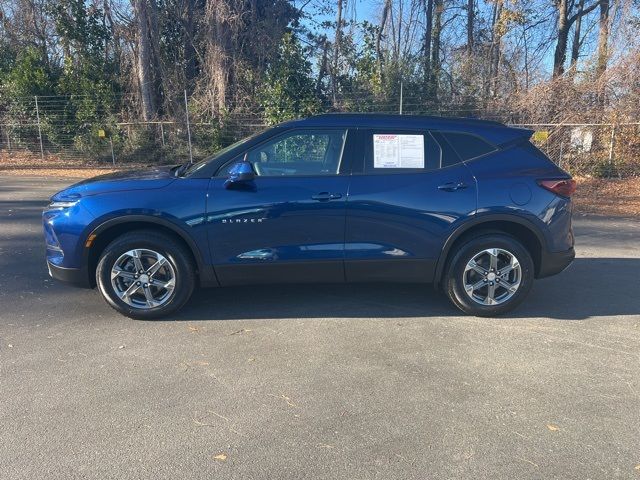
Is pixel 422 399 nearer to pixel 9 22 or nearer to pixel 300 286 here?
pixel 300 286

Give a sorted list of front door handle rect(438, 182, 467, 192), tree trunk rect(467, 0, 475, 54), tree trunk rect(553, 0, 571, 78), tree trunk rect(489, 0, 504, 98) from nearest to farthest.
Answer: front door handle rect(438, 182, 467, 192) < tree trunk rect(489, 0, 504, 98) < tree trunk rect(553, 0, 571, 78) < tree trunk rect(467, 0, 475, 54)

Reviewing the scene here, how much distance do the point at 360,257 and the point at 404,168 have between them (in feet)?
2.93

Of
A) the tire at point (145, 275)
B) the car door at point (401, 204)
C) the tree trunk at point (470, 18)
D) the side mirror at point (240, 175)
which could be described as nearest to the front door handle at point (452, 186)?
the car door at point (401, 204)

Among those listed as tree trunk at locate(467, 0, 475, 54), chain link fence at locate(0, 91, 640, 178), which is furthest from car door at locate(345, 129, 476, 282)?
tree trunk at locate(467, 0, 475, 54)

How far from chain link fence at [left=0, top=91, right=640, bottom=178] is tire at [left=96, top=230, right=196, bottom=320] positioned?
12.2 m

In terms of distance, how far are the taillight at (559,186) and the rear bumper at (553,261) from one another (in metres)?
0.55

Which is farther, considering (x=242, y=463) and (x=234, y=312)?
(x=234, y=312)

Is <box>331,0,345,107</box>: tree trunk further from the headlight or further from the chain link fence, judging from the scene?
the headlight

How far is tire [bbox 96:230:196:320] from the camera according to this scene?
445 centimetres

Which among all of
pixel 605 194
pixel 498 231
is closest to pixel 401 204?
pixel 498 231

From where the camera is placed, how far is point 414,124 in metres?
4.75

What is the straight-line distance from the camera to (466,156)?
467cm

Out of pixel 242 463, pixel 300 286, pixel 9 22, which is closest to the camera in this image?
pixel 242 463

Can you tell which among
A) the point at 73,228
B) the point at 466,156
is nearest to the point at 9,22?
the point at 73,228
